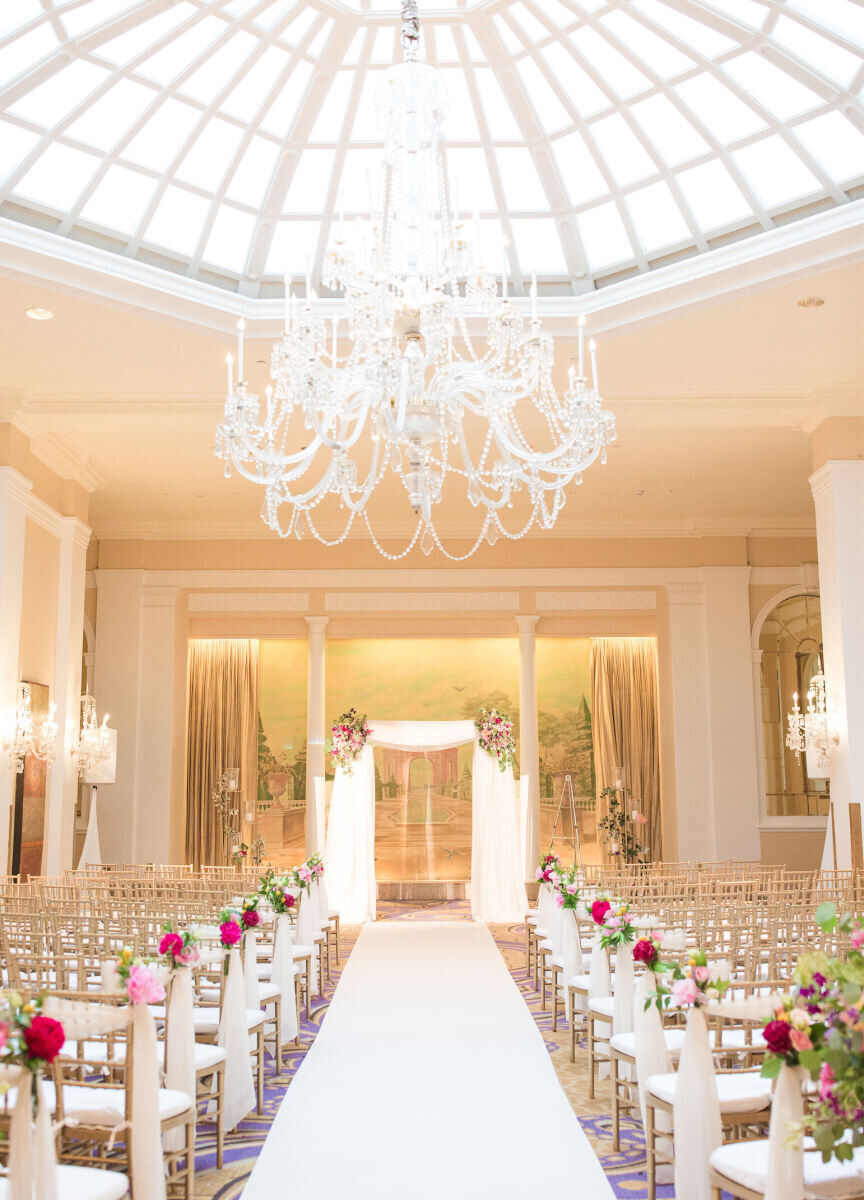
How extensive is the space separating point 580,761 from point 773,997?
1608cm

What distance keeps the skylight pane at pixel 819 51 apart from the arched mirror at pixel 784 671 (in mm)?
9911

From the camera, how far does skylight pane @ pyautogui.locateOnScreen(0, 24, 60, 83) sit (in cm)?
733

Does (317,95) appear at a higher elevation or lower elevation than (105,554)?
higher

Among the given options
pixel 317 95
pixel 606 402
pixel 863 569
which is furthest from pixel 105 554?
pixel 863 569

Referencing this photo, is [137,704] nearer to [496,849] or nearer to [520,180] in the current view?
A: [496,849]

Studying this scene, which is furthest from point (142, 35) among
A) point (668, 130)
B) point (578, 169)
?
point (668, 130)

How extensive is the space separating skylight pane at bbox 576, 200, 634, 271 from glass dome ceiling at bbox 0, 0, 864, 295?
0.06ft

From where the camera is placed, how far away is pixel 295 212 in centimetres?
925

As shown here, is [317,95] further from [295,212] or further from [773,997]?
[773,997]

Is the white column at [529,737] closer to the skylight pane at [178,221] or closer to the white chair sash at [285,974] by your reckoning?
the white chair sash at [285,974]

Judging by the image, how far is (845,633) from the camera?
416 inches

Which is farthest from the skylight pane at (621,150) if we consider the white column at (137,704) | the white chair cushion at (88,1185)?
the white column at (137,704)

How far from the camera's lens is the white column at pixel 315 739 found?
15906 mm

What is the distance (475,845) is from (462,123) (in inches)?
353
